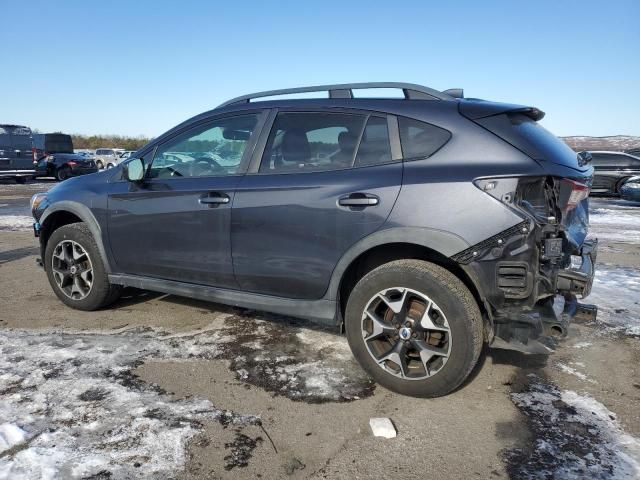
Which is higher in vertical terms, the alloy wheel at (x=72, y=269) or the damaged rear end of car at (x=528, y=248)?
the damaged rear end of car at (x=528, y=248)

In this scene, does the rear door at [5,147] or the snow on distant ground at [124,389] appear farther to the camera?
the rear door at [5,147]

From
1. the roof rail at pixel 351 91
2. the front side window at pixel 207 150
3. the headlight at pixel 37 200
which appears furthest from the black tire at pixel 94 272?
the roof rail at pixel 351 91

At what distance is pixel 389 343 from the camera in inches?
122

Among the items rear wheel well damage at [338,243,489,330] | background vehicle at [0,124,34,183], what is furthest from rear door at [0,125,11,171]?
rear wheel well damage at [338,243,489,330]

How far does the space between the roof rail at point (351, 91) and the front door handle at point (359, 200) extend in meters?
0.74

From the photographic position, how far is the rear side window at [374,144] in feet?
10.2

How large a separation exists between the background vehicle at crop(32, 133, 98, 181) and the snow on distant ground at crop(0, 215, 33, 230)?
10395mm

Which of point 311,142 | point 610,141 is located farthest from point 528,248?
point 610,141

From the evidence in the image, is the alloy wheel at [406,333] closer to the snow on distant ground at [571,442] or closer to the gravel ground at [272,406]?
the gravel ground at [272,406]

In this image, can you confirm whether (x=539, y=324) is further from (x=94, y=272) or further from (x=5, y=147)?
(x=5, y=147)

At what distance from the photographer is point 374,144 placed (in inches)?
124

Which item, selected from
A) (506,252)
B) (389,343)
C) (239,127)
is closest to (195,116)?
(239,127)

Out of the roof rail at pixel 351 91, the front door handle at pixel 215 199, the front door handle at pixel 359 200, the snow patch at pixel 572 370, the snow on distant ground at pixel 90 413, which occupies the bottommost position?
the snow on distant ground at pixel 90 413

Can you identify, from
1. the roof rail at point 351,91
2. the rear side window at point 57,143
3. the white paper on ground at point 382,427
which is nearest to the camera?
the white paper on ground at point 382,427
